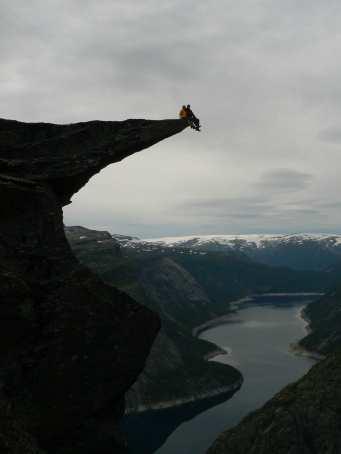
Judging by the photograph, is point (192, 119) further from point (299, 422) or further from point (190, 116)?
point (299, 422)

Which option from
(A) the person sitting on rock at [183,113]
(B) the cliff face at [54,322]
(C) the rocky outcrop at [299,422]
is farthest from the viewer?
(C) the rocky outcrop at [299,422]

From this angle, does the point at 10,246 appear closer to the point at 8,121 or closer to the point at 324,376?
the point at 8,121

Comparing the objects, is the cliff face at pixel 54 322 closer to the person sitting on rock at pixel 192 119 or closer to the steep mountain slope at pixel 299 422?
the person sitting on rock at pixel 192 119

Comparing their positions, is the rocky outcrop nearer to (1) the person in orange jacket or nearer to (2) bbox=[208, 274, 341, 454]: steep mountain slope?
(2) bbox=[208, 274, 341, 454]: steep mountain slope

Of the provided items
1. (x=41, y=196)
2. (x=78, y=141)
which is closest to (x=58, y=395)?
(x=41, y=196)

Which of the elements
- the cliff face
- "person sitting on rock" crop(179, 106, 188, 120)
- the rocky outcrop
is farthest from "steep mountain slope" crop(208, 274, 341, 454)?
"person sitting on rock" crop(179, 106, 188, 120)

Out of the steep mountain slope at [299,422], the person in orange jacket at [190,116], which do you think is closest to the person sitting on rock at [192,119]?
the person in orange jacket at [190,116]
